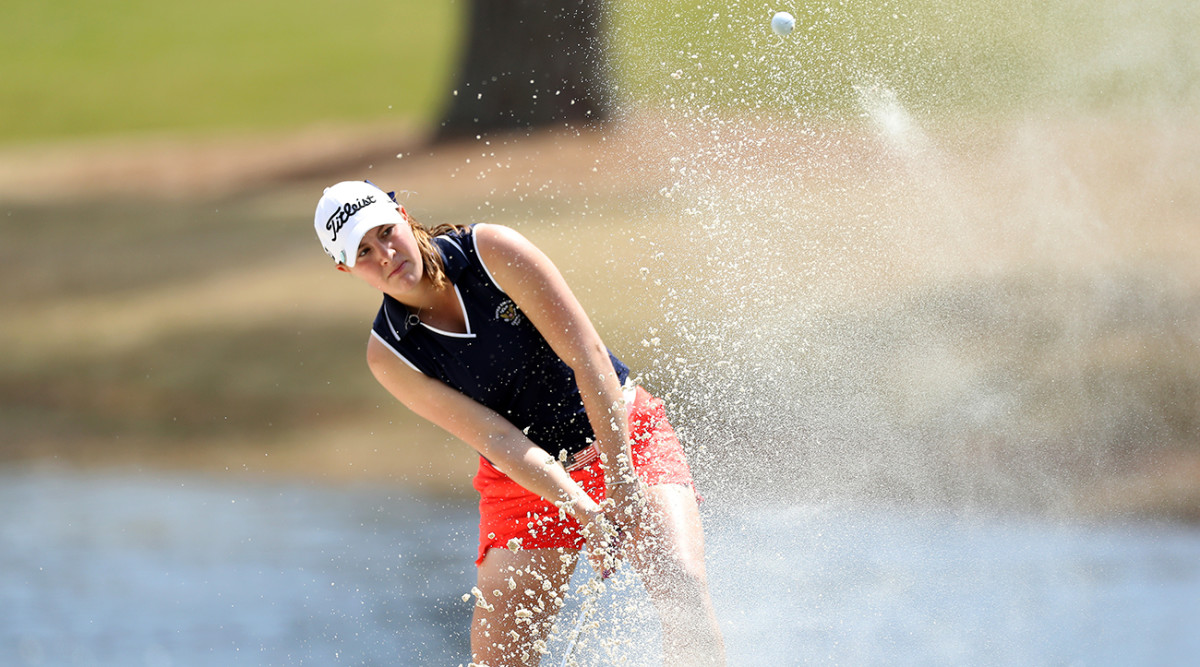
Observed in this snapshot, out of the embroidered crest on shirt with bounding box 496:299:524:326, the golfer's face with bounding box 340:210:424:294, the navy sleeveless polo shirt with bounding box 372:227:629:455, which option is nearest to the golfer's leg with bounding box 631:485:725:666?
the navy sleeveless polo shirt with bounding box 372:227:629:455

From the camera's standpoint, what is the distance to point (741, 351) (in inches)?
273

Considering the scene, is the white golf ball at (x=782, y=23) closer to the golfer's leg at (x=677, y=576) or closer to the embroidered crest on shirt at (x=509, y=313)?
the embroidered crest on shirt at (x=509, y=313)

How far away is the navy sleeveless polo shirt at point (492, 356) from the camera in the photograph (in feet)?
9.54

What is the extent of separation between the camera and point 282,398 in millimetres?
9438

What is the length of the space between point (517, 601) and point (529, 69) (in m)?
9.61

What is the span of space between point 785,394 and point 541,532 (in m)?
3.24

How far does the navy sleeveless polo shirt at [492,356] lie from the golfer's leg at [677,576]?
27 centimetres

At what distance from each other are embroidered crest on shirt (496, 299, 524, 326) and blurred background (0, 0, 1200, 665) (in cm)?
104

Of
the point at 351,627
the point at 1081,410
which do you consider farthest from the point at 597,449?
the point at 1081,410

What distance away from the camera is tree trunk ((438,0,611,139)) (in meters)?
11.9

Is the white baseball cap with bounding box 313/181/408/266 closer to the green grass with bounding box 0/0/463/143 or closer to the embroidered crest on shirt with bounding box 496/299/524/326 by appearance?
the embroidered crest on shirt with bounding box 496/299/524/326

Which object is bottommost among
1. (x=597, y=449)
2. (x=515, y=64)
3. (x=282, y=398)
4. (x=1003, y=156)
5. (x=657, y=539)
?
(x=657, y=539)

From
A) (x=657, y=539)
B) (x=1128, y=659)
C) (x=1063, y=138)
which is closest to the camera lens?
(x=657, y=539)

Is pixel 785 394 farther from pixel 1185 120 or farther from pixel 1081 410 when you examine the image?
pixel 1185 120
